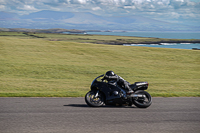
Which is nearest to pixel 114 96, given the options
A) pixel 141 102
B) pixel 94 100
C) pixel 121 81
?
pixel 121 81

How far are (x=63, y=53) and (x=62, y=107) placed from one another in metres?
28.8

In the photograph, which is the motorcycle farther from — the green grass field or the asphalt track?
the green grass field

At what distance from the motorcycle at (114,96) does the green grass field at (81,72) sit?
127 inches

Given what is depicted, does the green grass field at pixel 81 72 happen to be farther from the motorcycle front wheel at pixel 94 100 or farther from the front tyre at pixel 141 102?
the front tyre at pixel 141 102

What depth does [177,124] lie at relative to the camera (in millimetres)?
7121

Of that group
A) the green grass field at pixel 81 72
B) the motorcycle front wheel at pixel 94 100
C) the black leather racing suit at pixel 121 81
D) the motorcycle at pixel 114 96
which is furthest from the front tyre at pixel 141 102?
the green grass field at pixel 81 72

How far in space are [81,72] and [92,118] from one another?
53.3ft

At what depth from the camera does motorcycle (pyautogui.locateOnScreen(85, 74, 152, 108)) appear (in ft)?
31.1

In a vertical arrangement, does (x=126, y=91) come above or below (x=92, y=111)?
above

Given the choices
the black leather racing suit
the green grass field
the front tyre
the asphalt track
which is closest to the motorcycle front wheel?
the asphalt track

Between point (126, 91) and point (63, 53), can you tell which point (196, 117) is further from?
point (63, 53)

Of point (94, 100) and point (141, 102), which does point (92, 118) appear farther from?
point (141, 102)

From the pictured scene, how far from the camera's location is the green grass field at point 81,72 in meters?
15.4

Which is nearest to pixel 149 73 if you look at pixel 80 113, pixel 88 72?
pixel 88 72
